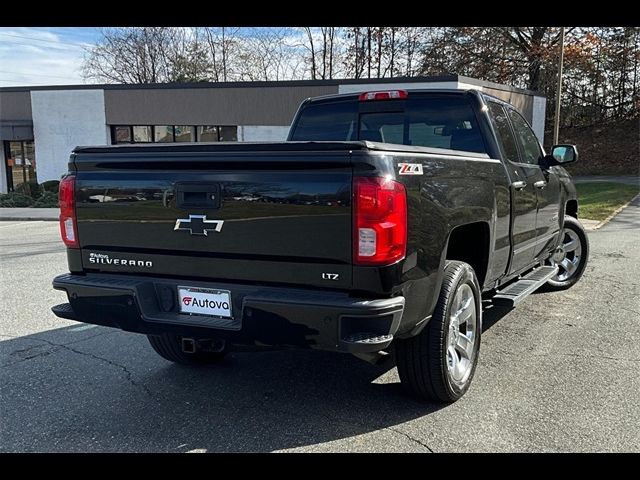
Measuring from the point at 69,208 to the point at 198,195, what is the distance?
971 mm

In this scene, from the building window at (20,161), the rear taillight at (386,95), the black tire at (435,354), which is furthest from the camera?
the building window at (20,161)

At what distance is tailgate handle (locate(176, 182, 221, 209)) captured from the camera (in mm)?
3021

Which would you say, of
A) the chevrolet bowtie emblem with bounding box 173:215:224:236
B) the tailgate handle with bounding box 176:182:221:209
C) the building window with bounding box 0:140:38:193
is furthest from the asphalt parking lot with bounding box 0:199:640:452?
the building window with bounding box 0:140:38:193

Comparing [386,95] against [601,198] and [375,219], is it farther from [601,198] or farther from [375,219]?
[601,198]

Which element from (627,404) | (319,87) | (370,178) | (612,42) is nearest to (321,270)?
(370,178)

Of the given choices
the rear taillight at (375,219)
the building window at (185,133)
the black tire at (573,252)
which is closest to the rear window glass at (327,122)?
the rear taillight at (375,219)

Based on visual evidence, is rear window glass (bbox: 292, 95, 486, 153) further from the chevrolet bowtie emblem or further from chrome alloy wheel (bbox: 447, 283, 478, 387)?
the chevrolet bowtie emblem

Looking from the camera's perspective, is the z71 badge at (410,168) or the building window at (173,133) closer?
the z71 badge at (410,168)

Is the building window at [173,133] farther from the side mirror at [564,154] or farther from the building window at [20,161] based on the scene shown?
the side mirror at [564,154]

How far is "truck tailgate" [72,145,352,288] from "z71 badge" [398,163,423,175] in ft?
0.98

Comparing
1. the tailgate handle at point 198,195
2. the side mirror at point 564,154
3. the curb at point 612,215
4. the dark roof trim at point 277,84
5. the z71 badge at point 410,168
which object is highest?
the dark roof trim at point 277,84

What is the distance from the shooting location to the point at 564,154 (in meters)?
5.29

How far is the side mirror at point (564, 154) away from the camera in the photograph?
17.2 ft

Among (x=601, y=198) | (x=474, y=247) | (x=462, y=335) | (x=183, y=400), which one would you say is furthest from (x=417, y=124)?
(x=601, y=198)
